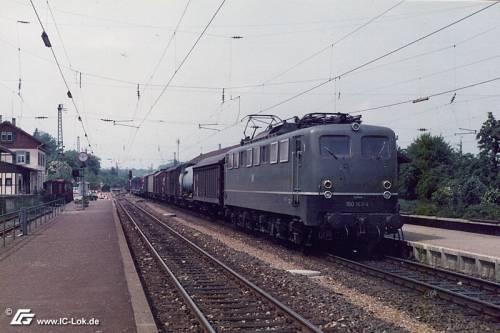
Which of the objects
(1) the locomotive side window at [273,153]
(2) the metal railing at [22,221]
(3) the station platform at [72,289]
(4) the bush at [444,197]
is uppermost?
(1) the locomotive side window at [273,153]

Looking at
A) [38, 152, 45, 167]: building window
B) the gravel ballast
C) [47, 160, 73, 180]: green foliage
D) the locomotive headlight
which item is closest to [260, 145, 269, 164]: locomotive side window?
the gravel ballast

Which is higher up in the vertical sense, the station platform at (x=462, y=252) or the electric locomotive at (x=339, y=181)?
the electric locomotive at (x=339, y=181)

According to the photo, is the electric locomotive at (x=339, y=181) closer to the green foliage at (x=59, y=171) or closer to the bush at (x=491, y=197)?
the bush at (x=491, y=197)

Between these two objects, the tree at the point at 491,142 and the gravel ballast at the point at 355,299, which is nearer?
the gravel ballast at the point at 355,299

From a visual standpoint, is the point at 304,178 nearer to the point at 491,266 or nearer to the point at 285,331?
the point at 491,266

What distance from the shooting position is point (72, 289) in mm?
9828

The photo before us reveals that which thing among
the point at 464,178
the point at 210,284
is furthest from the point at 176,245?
the point at 464,178

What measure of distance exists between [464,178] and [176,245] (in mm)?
27180

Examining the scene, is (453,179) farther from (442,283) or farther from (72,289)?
(72,289)

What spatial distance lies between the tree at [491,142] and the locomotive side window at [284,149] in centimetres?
2893

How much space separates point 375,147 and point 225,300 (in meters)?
7.06

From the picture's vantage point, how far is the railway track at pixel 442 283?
952 cm

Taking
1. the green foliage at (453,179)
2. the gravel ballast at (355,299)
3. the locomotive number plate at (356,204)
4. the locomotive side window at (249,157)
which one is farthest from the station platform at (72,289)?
the green foliage at (453,179)

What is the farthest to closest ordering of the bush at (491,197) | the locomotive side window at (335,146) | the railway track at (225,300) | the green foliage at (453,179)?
1. the bush at (491,197)
2. the green foliage at (453,179)
3. the locomotive side window at (335,146)
4. the railway track at (225,300)
